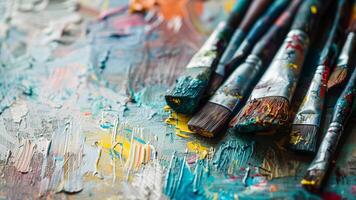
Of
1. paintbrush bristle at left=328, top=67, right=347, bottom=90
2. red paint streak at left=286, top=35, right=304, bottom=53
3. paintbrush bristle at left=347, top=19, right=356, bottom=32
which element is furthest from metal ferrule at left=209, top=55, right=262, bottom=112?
paintbrush bristle at left=347, top=19, right=356, bottom=32

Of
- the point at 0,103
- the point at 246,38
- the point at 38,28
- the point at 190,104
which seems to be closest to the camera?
the point at 190,104

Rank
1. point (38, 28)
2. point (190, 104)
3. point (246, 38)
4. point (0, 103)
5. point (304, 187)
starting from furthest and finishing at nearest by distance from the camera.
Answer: point (38, 28)
point (246, 38)
point (0, 103)
point (190, 104)
point (304, 187)

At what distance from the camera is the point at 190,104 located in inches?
53.9

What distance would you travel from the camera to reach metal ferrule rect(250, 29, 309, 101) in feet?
4.53

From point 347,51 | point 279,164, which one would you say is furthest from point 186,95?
point 347,51

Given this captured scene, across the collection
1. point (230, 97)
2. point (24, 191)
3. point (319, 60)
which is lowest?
point (24, 191)

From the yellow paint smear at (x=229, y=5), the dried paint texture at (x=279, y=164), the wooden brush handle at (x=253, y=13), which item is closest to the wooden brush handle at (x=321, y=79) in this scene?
the dried paint texture at (x=279, y=164)

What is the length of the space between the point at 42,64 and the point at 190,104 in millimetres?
576

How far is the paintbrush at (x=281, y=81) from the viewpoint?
4.23 ft

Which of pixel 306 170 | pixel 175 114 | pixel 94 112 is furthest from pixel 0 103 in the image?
pixel 306 170

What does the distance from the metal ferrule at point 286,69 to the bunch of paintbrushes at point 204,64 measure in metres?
0.15

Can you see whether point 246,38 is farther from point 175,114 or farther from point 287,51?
point 175,114

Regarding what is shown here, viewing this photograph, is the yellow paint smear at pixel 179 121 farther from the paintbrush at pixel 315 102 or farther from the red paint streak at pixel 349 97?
the red paint streak at pixel 349 97

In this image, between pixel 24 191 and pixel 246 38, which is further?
pixel 246 38
